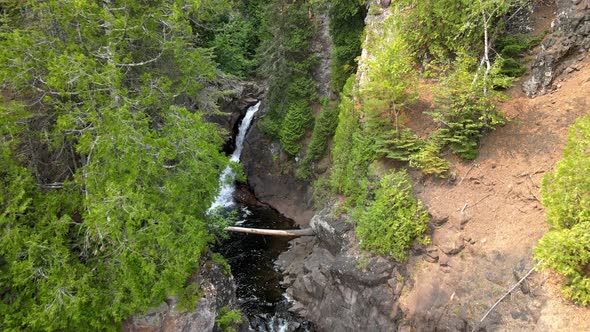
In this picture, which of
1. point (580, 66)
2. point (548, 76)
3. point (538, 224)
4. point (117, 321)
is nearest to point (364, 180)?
point (538, 224)

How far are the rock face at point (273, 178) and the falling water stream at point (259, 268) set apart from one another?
2.32ft

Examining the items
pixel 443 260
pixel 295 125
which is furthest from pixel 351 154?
pixel 295 125

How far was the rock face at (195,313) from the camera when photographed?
8812mm

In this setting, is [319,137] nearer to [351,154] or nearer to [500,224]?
[351,154]

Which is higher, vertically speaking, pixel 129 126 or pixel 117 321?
pixel 129 126

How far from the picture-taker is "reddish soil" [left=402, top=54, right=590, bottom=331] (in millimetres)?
8891

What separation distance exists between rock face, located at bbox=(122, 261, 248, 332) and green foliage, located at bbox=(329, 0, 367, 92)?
11530mm

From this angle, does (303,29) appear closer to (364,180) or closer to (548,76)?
(364,180)

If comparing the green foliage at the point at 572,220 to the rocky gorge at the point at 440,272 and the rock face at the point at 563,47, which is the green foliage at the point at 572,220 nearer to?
the rocky gorge at the point at 440,272

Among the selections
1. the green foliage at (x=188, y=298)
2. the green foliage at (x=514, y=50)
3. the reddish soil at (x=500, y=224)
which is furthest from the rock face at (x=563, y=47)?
the green foliage at (x=188, y=298)

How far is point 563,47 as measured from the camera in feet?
38.0

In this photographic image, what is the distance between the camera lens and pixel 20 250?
6949 mm

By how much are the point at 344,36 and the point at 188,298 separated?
13996 mm

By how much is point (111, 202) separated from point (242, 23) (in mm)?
20035
